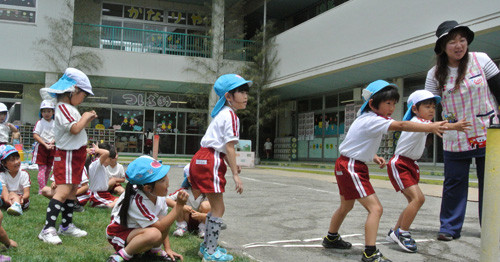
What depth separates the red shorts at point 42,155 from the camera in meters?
6.56

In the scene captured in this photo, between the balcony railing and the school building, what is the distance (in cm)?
4

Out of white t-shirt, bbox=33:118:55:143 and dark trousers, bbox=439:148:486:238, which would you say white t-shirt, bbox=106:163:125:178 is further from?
dark trousers, bbox=439:148:486:238

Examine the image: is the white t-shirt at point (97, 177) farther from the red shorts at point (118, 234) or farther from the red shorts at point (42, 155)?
the red shorts at point (118, 234)

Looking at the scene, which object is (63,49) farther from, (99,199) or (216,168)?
(216,168)

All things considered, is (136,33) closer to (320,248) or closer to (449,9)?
(449,9)

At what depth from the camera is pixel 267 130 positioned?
23547 millimetres

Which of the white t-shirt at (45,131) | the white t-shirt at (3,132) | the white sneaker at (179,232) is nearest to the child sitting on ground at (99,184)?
the white t-shirt at (45,131)

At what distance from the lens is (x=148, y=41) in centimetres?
1930

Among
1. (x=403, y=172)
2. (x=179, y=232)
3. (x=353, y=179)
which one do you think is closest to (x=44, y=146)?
(x=179, y=232)

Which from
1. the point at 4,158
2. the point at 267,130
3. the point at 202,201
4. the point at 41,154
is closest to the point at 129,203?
the point at 202,201

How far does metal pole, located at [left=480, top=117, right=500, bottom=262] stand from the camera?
79.0 inches

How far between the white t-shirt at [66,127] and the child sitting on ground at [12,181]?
1796 millimetres

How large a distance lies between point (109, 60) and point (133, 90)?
3.10 meters

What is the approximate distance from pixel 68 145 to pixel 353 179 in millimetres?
2379
